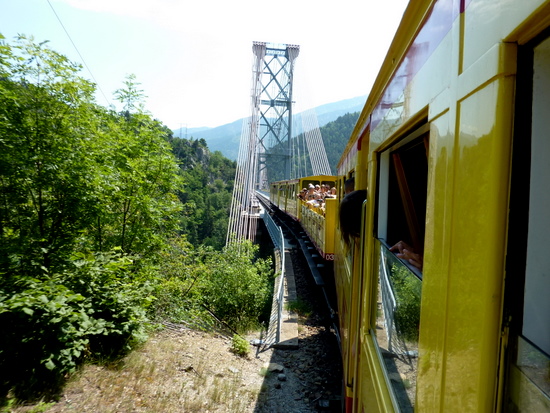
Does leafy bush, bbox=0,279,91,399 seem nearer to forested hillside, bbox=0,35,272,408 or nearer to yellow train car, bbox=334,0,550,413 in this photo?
forested hillside, bbox=0,35,272,408

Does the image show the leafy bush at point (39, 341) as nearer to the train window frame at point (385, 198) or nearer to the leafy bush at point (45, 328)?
the leafy bush at point (45, 328)

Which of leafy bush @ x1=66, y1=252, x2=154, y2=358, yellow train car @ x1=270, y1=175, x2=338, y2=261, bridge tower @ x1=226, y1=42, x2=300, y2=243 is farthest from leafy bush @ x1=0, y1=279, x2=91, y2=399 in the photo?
bridge tower @ x1=226, y1=42, x2=300, y2=243

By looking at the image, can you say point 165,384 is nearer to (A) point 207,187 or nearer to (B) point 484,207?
(B) point 484,207

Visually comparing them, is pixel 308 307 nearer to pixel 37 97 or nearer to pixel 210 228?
pixel 37 97

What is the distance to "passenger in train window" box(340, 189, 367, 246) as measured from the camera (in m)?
2.45

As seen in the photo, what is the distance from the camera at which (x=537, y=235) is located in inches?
24.4

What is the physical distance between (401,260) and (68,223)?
172 inches

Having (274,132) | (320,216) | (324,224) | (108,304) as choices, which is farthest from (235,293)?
(274,132)

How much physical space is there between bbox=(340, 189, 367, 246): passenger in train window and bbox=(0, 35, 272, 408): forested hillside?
246 cm

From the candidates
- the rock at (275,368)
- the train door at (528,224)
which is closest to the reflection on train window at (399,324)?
the train door at (528,224)

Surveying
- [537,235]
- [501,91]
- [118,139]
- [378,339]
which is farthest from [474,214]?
[118,139]

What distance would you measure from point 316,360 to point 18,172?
4393mm

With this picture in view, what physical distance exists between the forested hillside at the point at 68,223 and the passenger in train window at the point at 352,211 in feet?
8.06

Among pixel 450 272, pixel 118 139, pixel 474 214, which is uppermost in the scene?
pixel 118 139
